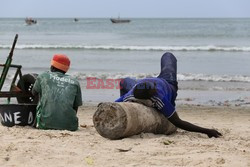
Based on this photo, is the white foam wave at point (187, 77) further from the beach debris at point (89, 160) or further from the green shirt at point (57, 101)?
the beach debris at point (89, 160)

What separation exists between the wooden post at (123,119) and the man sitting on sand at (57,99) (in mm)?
670

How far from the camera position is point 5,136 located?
16.8ft

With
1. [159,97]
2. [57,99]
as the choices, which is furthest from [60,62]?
[159,97]

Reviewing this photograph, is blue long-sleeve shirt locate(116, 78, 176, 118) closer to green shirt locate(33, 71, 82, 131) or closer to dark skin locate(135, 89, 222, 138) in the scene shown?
dark skin locate(135, 89, 222, 138)

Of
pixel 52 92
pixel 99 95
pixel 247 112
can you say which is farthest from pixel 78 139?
pixel 99 95

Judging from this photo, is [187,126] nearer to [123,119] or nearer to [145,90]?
[145,90]

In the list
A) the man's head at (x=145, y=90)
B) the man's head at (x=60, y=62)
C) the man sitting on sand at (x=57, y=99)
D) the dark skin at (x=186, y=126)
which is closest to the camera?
the man's head at (x=145, y=90)

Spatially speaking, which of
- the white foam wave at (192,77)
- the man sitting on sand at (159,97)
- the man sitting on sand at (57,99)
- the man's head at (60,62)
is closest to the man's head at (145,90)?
the man sitting on sand at (159,97)

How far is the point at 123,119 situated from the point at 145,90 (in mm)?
548

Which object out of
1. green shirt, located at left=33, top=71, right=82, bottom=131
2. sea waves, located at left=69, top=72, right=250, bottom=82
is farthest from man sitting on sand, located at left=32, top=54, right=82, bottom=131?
sea waves, located at left=69, top=72, right=250, bottom=82

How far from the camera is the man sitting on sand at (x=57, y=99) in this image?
560 cm

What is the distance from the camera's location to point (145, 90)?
531 centimetres

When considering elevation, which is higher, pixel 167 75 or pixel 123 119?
pixel 167 75

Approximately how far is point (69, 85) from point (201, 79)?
29.5 ft
